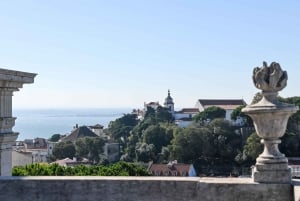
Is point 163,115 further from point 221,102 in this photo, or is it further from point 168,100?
point 221,102

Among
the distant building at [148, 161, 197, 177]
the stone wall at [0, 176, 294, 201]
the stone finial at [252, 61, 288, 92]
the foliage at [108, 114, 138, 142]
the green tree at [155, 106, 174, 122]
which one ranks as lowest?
the distant building at [148, 161, 197, 177]

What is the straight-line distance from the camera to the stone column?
28.6ft

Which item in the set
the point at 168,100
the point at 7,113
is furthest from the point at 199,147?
the point at 7,113

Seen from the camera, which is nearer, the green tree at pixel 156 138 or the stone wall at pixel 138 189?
the stone wall at pixel 138 189

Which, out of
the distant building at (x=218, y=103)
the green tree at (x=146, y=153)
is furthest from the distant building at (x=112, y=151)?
the distant building at (x=218, y=103)

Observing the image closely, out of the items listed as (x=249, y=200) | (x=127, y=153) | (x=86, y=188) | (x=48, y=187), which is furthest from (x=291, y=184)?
(x=127, y=153)

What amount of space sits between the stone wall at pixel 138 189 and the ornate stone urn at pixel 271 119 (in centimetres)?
14

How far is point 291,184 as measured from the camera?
591 centimetres

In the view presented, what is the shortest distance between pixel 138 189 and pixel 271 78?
212 cm

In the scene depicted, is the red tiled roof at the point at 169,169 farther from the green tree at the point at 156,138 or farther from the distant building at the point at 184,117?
the distant building at the point at 184,117

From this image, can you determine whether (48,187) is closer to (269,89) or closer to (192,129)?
(269,89)

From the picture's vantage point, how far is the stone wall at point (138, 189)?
6.04 metres

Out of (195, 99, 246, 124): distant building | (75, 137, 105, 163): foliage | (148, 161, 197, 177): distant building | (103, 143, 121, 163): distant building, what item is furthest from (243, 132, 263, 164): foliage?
(195, 99, 246, 124): distant building

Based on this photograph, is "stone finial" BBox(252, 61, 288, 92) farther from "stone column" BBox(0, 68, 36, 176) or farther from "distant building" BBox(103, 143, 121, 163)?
"distant building" BBox(103, 143, 121, 163)
